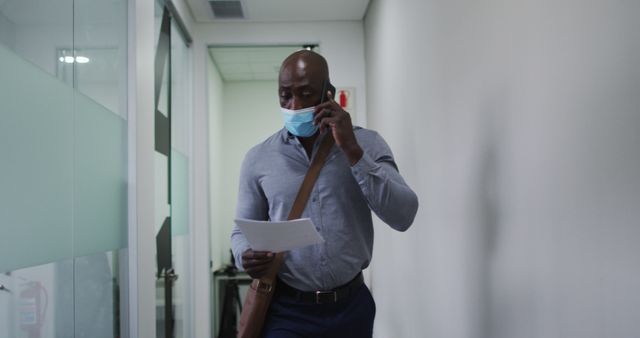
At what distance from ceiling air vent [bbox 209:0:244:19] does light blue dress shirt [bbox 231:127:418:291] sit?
2.80 m

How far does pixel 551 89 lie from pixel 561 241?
342 millimetres

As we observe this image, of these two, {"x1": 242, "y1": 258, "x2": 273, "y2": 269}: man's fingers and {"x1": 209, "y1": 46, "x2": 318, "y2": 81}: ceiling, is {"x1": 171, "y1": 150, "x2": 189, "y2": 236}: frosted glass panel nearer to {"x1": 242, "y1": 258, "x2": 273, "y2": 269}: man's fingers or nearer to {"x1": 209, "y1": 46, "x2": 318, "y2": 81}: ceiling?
{"x1": 209, "y1": 46, "x2": 318, "y2": 81}: ceiling

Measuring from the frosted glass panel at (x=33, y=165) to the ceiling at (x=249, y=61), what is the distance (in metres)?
3.11

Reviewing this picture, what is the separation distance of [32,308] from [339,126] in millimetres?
1044

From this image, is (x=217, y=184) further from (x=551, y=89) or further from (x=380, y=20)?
(x=551, y=89)

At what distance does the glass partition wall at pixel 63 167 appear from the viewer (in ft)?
4.89

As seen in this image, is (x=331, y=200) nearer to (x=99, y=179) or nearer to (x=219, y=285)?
(x=99, y=179)

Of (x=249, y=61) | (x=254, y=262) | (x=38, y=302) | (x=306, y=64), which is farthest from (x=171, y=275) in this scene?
(x=249, y=61)

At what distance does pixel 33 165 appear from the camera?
1.62 m

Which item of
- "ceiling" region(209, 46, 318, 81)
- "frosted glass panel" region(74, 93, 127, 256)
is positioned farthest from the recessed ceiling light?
"ceiling" region(209, 46, 318, 81)

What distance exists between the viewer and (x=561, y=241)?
1201 mm

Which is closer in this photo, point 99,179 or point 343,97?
point 99,179

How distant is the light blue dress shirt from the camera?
1.39 metres

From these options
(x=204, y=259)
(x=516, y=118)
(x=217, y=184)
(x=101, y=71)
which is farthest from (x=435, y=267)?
(x=217, y=184)
